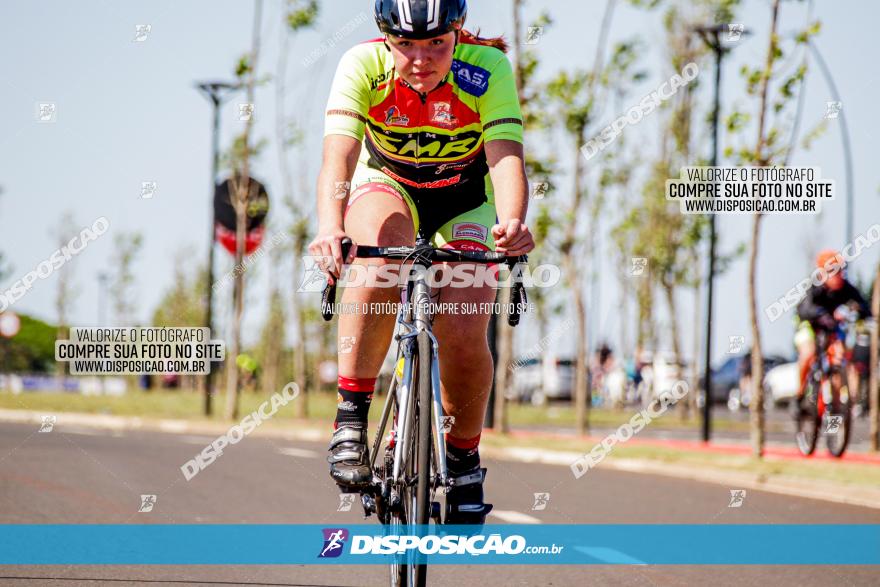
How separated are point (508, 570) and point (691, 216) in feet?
73.3

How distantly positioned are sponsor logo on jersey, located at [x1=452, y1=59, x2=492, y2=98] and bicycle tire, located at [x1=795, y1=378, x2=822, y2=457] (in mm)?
9647

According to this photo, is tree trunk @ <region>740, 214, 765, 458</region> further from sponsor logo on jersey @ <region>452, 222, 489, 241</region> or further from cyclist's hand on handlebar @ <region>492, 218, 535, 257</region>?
cyclist's hand on handlebar @ <region>492, 218, 535, 257</region>

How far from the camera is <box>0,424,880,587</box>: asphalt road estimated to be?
559 centimetres

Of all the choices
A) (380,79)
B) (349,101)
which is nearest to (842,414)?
(380,79)

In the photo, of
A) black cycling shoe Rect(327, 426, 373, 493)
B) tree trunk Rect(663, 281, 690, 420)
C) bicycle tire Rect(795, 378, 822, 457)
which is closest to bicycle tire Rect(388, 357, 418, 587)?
black cycling shoe Rect(327, 426, 373, 493)

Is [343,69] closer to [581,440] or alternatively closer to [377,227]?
[377,227]

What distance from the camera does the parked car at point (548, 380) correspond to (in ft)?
152

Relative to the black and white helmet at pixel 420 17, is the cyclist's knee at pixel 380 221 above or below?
below

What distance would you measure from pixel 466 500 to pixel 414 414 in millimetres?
504

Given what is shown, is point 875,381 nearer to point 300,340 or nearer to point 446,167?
point 446,167

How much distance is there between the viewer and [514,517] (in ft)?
26.2

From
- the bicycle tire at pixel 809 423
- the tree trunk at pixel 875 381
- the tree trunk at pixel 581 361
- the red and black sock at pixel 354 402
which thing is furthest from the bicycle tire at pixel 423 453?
the tree trunk at pixel 581 361

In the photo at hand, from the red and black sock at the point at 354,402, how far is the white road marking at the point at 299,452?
964 centimetres

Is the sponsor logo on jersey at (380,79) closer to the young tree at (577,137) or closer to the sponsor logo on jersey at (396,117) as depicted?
the sponsor logo on jersey at (396,117)
